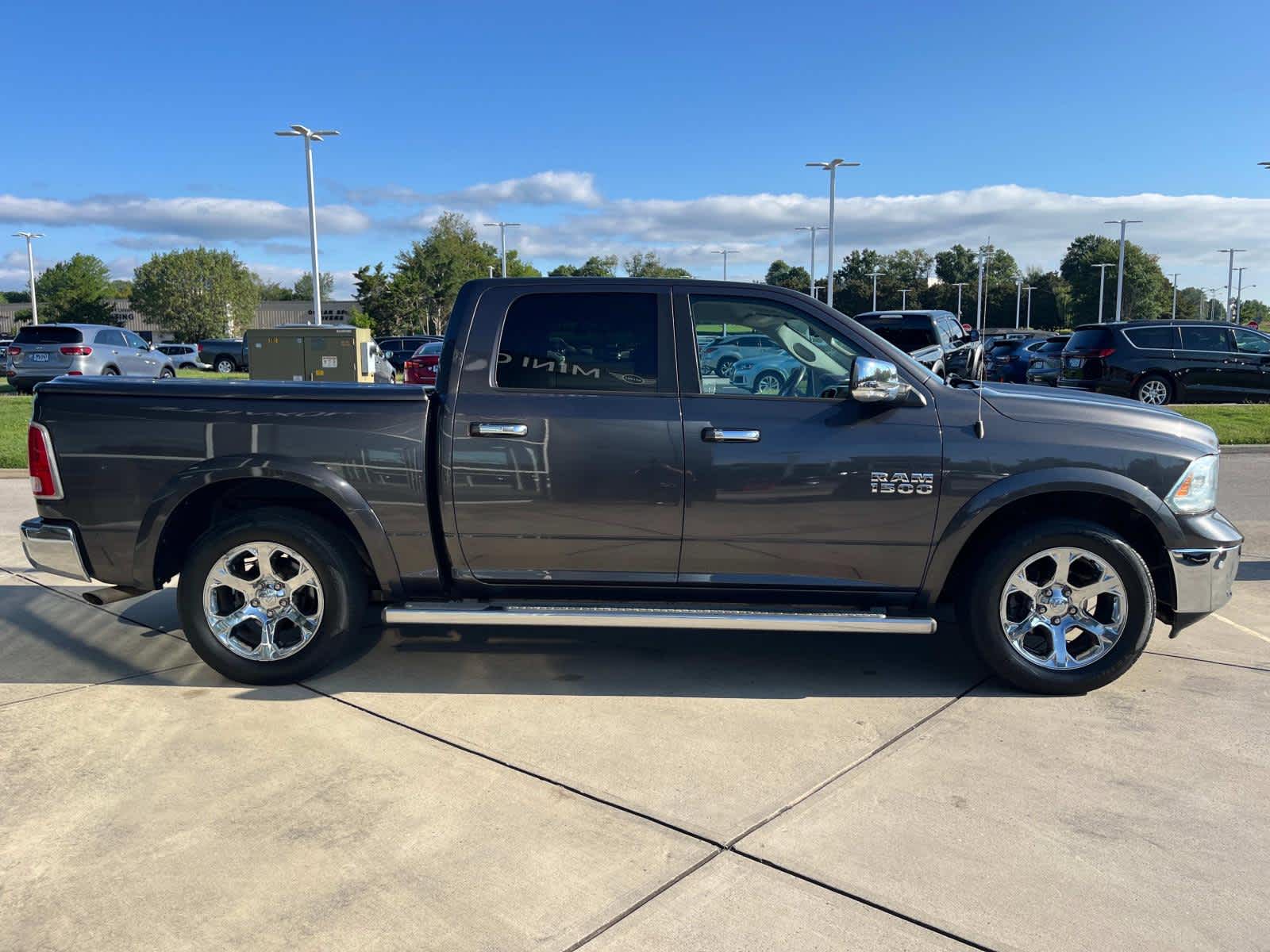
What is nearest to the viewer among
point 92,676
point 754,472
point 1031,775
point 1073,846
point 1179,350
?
point 1073,846

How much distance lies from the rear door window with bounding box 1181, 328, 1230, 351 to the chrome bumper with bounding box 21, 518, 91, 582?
717 inches

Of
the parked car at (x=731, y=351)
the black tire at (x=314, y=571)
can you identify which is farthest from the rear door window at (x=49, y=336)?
the parked car at (x=731, y=351)

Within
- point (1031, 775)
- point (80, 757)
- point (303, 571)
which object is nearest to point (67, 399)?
point (303, 571)

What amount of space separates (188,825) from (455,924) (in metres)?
1.16

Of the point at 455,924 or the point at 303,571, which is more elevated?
the point at 303,571

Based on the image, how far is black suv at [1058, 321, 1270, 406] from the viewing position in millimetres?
17531

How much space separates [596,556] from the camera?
455cm

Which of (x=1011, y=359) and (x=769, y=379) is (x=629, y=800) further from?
(x=1011, y=359)

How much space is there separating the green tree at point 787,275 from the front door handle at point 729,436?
91.9 metres

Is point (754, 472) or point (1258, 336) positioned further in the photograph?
point (1258, 336)

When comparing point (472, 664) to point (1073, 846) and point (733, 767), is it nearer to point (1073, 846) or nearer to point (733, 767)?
point (733, 767)

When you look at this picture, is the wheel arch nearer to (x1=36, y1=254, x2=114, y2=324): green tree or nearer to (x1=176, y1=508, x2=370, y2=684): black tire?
(x1=176, y1=508, x2=370, y2=684): black tire

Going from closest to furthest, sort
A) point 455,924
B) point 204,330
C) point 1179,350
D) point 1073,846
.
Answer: point 455,924 → point 1073,846 → point 1179,350 → point 204,330

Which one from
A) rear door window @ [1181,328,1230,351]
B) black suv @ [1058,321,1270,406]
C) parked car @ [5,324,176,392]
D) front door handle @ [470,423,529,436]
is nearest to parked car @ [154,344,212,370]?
parked car @ [5,324,176,392]
